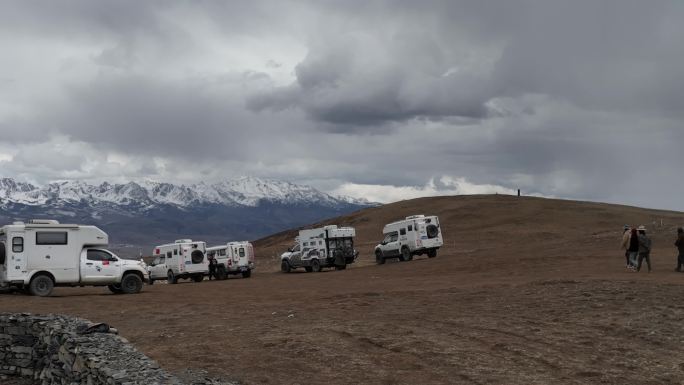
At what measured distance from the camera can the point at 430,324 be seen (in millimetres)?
17531

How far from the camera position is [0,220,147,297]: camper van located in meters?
27.6

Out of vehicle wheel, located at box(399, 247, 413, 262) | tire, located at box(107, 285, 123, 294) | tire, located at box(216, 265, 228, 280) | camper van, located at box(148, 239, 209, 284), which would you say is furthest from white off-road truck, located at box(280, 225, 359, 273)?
tire, located at box(107, 285, 123, 294)

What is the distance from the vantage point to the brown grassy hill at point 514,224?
4422 cm

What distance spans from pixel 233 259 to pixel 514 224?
33851mm

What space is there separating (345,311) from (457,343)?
627 cm

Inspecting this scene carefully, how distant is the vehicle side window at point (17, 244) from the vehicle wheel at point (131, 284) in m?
4.50

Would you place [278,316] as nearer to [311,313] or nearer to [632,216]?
[311,313]

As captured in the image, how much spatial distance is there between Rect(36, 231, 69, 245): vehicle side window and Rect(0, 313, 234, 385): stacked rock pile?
10.3 m

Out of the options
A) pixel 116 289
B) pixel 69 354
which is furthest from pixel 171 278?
pixel 69 354

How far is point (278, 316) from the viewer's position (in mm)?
20391

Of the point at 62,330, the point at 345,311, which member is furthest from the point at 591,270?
the point at 62,330

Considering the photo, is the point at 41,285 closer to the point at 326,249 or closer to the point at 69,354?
the point at 69,354

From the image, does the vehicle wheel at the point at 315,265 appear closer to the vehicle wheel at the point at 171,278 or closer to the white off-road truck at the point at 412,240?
the white off-road truck at the point at 412,240

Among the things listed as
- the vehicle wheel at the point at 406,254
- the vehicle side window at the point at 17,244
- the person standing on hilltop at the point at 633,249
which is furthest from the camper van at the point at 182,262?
the person standing on hilltop at the point at 633,249
